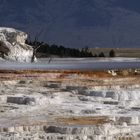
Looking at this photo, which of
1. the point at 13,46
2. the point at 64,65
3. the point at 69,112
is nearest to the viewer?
the point at 69,112

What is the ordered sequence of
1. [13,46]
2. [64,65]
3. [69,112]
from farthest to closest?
[64,65], [13,46], [69,112]

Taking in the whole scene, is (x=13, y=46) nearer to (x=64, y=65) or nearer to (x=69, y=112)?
(x=64, y=65)

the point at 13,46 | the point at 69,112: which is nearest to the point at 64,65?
the point at 13,46

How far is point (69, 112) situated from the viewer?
2361cm

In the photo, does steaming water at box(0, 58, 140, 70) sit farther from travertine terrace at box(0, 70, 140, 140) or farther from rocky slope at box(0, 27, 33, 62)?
travertine terrace at box(0, 70, 140, 140)

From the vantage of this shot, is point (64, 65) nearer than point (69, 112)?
No

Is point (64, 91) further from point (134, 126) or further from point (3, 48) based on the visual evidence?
point (3, 48)

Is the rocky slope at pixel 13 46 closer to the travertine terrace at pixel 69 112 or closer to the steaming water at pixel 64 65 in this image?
the steaming water at pixel 64 65

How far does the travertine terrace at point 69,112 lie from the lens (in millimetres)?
18703

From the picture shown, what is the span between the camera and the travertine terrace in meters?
18.7

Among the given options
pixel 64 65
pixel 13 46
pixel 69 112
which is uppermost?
pixel 13 46

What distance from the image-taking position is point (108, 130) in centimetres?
1912

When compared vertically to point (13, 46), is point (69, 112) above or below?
below

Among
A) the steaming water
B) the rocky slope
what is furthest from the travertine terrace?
the rocky slope
